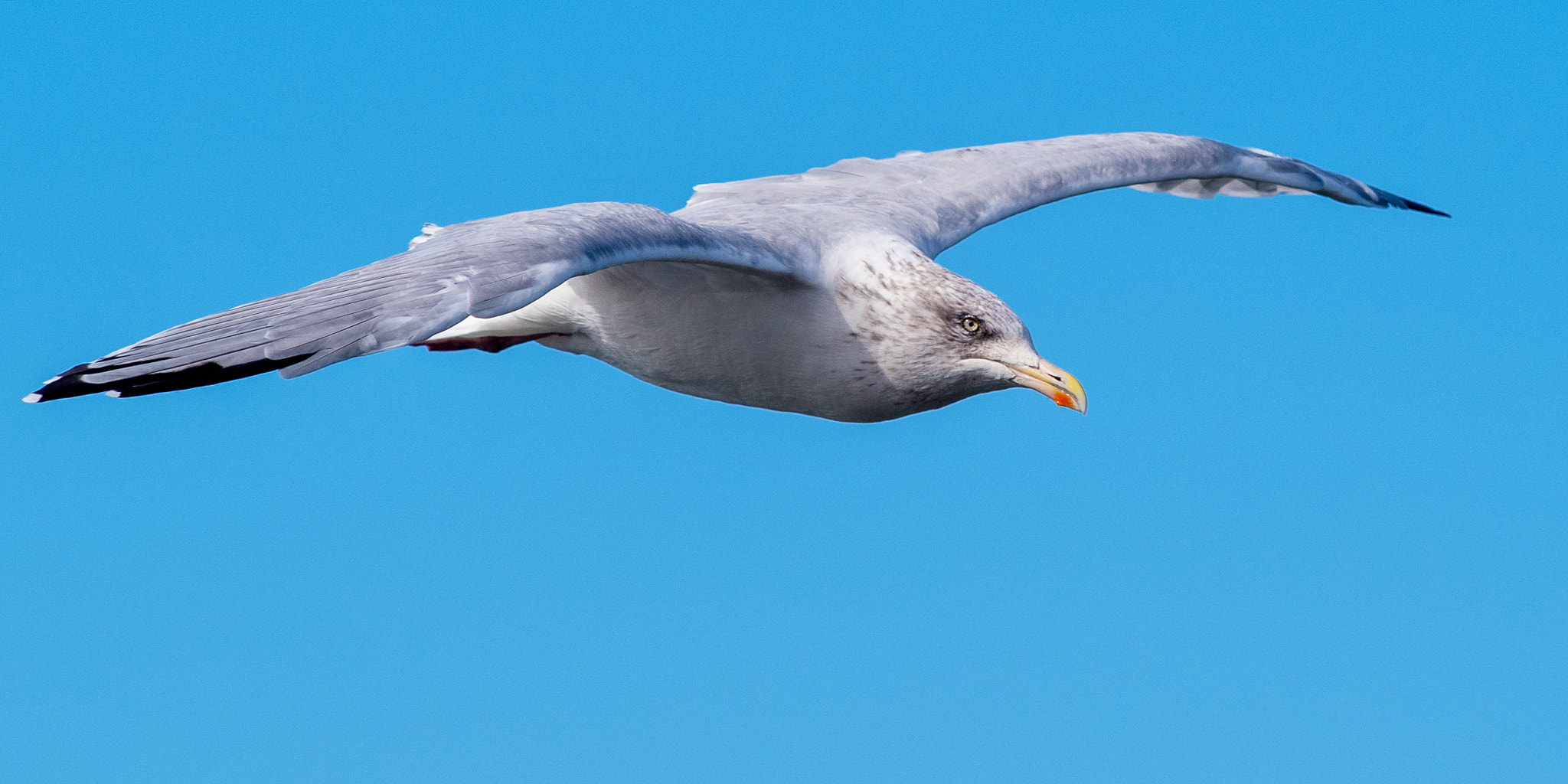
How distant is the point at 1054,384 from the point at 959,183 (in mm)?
2594

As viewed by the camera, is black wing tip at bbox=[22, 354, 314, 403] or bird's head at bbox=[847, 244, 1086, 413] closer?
black wing tip at bbox=[22, 354, 314, 403]

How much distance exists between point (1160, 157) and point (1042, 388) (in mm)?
3337

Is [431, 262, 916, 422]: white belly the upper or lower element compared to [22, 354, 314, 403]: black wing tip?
upper

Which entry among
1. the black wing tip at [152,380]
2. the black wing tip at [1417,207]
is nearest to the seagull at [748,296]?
the black wing tip at [152,380]

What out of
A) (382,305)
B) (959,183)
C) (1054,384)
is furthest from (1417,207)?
(382,305)

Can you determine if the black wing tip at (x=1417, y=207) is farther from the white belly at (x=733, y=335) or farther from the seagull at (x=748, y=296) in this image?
the white belly at (x=733, y=335)

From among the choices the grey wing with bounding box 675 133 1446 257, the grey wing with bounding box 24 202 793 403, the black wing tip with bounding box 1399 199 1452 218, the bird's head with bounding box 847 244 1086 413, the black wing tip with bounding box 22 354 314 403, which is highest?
the black wing tip with bounding box 1399 199 1452 218

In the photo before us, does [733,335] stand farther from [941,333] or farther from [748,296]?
[941,333]

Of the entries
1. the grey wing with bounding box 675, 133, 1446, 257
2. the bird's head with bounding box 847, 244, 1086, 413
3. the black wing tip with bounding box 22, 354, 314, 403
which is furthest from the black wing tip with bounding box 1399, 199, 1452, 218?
the black wing tip with bounding box 22, 354, 314, 403

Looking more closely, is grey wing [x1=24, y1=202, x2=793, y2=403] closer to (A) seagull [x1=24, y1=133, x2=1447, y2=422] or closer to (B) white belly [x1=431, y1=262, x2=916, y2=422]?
A: (A) seagull [x1=24, y1=133, x2=1447, y2=422]

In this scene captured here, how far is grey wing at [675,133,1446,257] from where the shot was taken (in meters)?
9.21

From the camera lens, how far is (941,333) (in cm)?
825

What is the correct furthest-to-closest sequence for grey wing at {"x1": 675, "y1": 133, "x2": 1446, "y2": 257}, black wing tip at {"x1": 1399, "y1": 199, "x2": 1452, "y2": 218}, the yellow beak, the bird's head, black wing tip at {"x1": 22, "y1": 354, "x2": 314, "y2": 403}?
black wing tip at {"x1": 1399, "y1": 199, "x2": 1452, "y2": 218} → grey wing at {"x1": 675, "y1": 133, "x2": 1446, "y2": 257} → the bird's head → the yellow beak → black wing tip at {"x1": 22, "y1": 354, "x2": 314, "y2": 403}

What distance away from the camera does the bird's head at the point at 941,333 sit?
8180 millimetres
